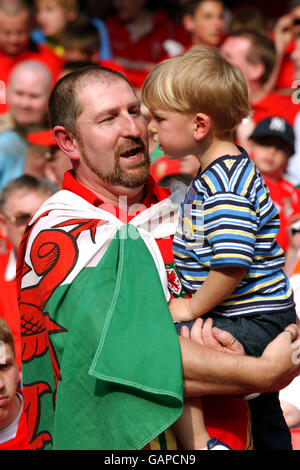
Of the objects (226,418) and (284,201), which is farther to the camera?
(284,201)

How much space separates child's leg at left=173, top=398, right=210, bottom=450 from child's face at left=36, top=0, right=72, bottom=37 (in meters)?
6.93

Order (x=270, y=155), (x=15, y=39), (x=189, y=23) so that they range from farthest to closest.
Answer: (x=189, y=23) → (x=15, y=39) → (x=270, y=155)

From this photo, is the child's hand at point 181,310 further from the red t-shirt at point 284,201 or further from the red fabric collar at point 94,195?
the red t-shirt at point 284,201

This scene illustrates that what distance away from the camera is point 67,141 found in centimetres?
321

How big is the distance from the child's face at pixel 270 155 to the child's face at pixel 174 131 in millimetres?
3181

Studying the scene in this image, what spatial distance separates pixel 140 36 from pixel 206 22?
97cm

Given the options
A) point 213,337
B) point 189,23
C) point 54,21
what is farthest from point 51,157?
point 54,21

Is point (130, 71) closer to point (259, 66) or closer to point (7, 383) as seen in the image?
point (259, 66)

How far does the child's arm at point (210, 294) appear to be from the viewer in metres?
2.55

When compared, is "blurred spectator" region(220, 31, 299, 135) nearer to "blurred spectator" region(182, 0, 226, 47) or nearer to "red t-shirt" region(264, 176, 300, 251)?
"blurred spectator" region(182, 0, 226, 47)

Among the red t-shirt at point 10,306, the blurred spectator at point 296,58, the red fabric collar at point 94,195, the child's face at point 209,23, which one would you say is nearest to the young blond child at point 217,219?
the red fabric collar at point 94,195
